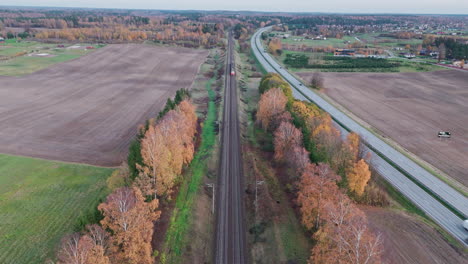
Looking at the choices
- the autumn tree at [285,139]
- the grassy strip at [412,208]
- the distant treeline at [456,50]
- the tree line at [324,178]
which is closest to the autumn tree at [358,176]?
the tree line at [324,178]

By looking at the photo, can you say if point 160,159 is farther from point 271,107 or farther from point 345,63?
point 345,63

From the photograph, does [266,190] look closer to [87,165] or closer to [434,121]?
[87,165]

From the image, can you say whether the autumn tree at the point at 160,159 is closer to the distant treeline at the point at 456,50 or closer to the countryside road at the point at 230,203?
the countryside road at the point at 230,203

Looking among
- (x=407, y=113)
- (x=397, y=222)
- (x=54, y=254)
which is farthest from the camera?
(x=407, y=113)

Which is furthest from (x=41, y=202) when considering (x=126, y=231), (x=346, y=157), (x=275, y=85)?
(x=275, y=85)

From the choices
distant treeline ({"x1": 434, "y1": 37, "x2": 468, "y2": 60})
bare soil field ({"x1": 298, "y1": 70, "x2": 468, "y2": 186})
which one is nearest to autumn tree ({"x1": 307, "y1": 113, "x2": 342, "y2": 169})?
bare soil field ({"x1": 298, "y1": 70, "x2": 468, "y2": 186})

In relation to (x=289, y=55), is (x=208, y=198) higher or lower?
lower

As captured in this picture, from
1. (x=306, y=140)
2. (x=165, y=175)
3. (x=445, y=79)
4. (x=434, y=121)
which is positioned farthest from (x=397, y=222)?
(x=445, y=79)

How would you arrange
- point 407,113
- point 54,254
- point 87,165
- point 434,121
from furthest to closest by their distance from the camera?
point 407,113
point 434,121
point 87,165
point 54,254
